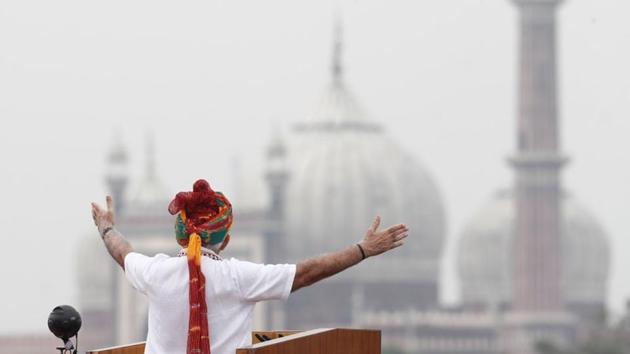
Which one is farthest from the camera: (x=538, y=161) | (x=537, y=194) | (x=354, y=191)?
(x=354, y=191)

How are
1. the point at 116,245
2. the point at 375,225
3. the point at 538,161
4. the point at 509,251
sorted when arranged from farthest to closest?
1. the point at 509,251
2. the point at 538,161
3. the point at 116,245
4. the point at 375,225

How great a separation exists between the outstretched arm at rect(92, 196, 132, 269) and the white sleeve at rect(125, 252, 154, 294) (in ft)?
0.26

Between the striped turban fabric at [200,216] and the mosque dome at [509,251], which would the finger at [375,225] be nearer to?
the striped turban fabric at [200,216]

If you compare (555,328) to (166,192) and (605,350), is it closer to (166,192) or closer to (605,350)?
(166,192)

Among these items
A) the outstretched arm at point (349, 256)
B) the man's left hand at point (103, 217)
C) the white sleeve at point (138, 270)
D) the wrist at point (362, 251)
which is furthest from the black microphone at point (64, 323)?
the wrist at point (362, 251)

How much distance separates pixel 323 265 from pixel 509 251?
8900 centimetres

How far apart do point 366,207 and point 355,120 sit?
435 cm

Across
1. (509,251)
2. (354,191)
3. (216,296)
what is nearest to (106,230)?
(216,296)

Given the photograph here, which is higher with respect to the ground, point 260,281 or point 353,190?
point 353,190

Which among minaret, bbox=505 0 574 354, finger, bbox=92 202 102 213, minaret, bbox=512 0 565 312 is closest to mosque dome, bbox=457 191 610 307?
minaret, bbox=505 0 574 354

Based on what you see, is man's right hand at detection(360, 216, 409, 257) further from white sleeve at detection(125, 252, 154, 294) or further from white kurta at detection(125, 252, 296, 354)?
white sleeve at detection(125, 252, 154, 294)

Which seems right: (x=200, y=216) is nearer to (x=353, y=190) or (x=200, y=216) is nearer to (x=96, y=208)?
(x=96, y=208)

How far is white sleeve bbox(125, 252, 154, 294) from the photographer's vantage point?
6414mm

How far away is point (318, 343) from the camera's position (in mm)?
6285
